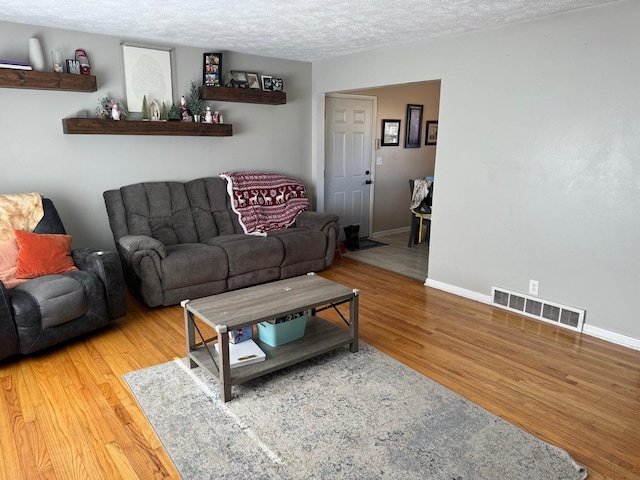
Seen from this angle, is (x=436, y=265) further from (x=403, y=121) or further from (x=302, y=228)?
(x=403, y=121)

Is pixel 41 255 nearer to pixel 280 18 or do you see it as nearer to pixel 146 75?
pixel 146 75

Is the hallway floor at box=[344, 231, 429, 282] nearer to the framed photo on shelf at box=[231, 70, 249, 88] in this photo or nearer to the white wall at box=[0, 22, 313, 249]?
the white wall at box=[0, 22, 313, 249]

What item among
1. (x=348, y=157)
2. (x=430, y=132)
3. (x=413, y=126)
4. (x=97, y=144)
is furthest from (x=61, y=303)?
(x=430, y=132)

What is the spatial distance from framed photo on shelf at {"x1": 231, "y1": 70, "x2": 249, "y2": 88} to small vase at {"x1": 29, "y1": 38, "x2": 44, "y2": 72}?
1774 millimetres

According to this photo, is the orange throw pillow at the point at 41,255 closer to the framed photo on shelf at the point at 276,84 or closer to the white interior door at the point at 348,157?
the framed photo on shelf at the point at 276,84

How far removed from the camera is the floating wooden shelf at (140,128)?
12.5 ft

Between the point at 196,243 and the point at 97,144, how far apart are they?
1.27 m

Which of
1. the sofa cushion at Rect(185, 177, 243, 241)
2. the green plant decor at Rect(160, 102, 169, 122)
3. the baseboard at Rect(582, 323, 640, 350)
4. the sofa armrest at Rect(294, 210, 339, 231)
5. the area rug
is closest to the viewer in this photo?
the area rug

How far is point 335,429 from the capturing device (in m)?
2.18

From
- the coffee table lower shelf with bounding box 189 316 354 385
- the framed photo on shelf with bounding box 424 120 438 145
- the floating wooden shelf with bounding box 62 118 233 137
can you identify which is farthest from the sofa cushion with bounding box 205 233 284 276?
the framed photo on shelf with bounding box 424 120 438 145

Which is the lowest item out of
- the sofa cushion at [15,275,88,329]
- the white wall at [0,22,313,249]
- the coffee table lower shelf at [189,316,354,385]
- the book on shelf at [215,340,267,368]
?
the coffee table lower shelf at [189,316,354,385]

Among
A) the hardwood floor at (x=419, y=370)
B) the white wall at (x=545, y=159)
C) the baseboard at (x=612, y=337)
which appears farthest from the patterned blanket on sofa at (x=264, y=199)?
the baseboard at (x=612, y=337)

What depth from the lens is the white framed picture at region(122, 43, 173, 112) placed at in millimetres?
4141

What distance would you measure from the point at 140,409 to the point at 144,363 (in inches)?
21.3
